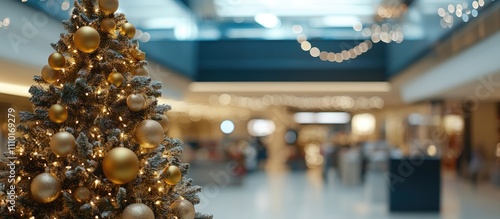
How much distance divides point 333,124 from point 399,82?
1573 centimetres

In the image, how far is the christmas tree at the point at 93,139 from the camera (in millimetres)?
2459

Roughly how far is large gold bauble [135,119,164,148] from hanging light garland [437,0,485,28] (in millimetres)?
5665

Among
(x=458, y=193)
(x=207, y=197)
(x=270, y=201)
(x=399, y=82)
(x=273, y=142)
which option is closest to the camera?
(x=270, y=201)

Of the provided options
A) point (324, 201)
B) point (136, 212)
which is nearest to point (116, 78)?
point (136, 212)

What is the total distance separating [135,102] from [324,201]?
26.4 ft

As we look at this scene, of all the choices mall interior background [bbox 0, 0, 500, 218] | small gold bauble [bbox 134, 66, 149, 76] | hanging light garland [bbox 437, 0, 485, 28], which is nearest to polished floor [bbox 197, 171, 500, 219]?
mall interior background [bbox 0, 0, 500, 218]

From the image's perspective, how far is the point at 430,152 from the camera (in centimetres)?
1121

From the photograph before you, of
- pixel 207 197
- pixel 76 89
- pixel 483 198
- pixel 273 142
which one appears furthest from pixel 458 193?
pixel 273 142

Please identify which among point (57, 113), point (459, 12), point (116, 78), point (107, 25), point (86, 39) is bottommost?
point (57, 113)

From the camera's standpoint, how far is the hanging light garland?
714 centimetres

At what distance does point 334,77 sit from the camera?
1554cm

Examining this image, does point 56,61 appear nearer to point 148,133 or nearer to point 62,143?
point 62,143

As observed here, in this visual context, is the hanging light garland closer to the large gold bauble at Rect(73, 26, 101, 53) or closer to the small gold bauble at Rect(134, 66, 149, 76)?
the small gold bauble at Rect(134, 66, 149, 76)

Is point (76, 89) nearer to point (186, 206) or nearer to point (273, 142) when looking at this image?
point (186, 206)
